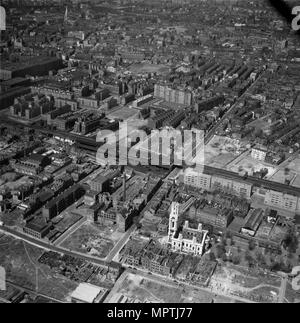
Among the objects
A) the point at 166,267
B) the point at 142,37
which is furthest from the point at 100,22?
the point at 166,267

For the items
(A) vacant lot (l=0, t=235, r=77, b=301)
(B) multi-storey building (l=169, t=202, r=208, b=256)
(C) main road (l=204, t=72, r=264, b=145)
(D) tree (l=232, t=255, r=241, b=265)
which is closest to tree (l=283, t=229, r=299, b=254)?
(D) tree (l=232, t=255, r=241, b=265)

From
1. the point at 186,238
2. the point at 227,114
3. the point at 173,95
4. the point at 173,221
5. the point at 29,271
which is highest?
the point at 173,95

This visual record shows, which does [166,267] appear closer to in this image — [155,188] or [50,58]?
[155,188]

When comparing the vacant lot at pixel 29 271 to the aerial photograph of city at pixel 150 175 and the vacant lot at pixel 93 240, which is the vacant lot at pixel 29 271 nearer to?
the aerial photograph of city at pixel 150 175

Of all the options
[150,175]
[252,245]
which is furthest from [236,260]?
[150,175]

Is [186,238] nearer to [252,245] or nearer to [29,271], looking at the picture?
[252,245]

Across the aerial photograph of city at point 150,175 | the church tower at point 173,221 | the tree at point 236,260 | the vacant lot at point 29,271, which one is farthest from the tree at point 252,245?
the vacant lot at point 29,271
